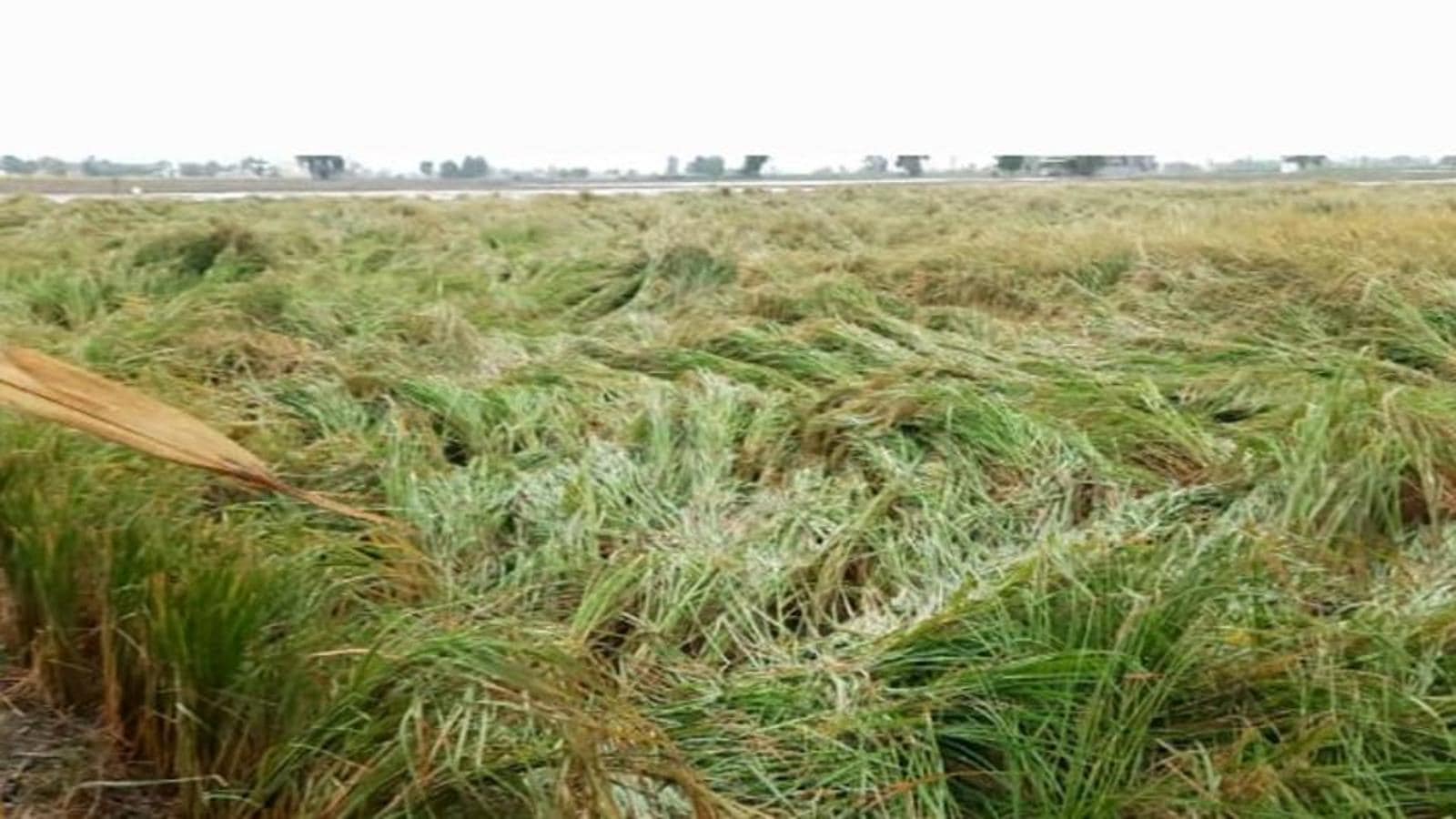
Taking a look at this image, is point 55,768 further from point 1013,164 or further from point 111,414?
point 1013,164

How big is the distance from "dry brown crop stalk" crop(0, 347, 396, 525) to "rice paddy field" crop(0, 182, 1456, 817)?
8 cm

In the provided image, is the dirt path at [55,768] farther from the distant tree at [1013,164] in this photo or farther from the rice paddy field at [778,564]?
the distant tree at [1013,164]

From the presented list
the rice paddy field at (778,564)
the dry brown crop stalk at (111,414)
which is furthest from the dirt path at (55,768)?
the dry brown crop stalk at (111,414)

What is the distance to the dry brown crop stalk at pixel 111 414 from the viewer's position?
164cm

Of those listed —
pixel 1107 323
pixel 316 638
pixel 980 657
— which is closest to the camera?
pixel 316 638

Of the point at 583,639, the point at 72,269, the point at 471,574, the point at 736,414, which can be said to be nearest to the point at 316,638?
the point at 583,639

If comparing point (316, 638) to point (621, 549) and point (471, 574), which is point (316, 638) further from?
point (621, 549)

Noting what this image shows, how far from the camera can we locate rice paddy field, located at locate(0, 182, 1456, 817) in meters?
1.27

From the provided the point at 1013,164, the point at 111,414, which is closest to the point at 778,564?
the point at 111,414

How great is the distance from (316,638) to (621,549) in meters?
0.85

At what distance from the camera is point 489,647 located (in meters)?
1.35

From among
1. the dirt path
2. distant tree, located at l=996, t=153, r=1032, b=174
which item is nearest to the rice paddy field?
the dirt path

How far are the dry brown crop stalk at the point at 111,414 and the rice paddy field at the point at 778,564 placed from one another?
0.08 metres

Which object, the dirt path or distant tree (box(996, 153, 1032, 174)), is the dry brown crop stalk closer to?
the dirt path
